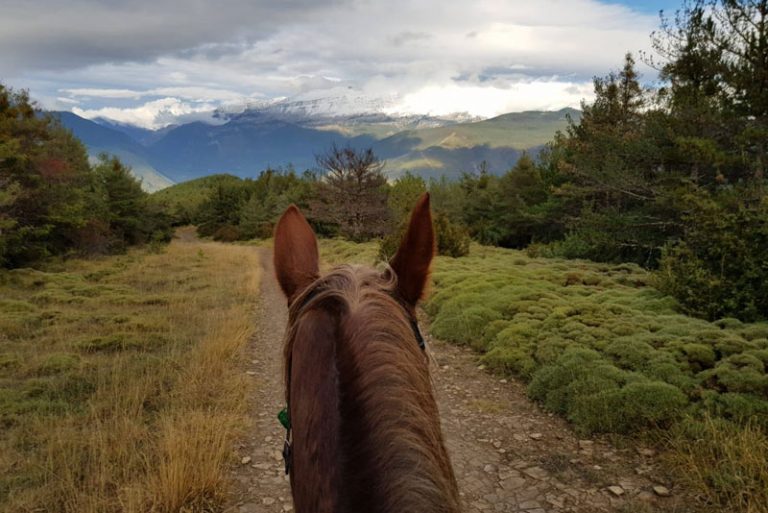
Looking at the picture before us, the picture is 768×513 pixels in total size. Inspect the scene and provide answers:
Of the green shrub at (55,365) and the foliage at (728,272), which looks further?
the foliage at (728,272)

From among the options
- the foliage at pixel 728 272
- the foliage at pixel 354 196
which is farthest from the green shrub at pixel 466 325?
the foliage at pixel 354 196

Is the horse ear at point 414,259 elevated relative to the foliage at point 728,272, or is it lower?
elevated

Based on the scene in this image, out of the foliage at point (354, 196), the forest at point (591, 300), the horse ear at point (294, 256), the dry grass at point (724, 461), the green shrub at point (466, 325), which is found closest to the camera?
the horse ear at point (294, 256)

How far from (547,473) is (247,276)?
13.9 meters

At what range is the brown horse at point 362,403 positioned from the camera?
0.89 m

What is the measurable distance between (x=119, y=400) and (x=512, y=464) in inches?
168

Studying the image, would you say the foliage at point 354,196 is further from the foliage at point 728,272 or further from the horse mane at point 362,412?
the horse mane at point 362,412

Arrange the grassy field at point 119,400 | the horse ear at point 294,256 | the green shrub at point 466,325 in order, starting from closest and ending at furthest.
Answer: the horse ear at point 294,256, the grassy field at point 119,400, the green shrub at point 466,325

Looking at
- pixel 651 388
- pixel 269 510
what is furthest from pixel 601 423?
pixel 269 510

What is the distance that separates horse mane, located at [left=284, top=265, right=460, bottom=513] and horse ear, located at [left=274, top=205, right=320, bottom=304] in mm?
327

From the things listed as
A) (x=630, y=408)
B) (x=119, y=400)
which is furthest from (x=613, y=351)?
(x=119, y=400)

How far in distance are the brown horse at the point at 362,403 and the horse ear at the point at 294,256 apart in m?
0.22

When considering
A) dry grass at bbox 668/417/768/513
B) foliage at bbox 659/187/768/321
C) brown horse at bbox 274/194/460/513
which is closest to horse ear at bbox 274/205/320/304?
brown horse at bbox 274/194/460/513

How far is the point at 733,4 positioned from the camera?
12.2 meters
